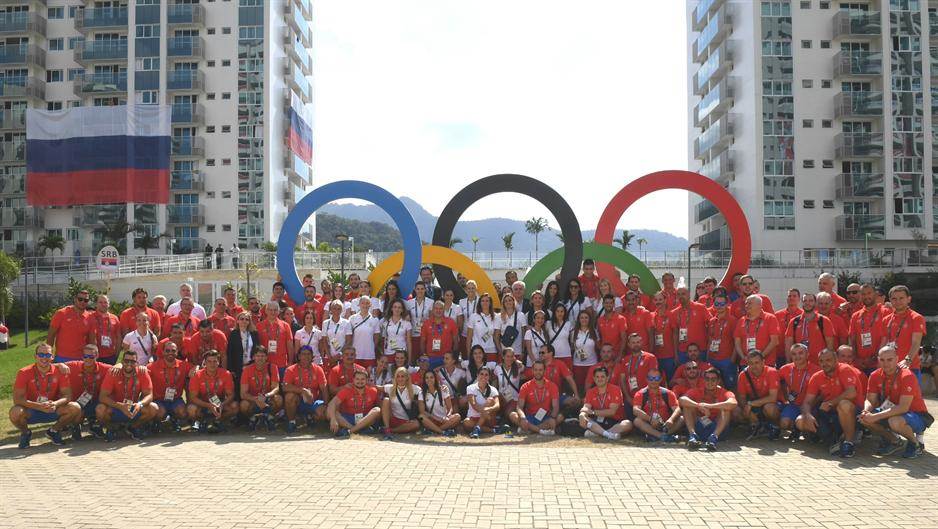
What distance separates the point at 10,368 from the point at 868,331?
21544 millimetres

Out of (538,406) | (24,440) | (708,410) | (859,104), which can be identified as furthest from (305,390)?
(859,104)

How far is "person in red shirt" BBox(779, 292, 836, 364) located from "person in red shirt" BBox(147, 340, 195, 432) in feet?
29.1

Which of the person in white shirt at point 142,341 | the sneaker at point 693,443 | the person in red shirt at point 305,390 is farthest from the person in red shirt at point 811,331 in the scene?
the person in white shirt at point 142,341

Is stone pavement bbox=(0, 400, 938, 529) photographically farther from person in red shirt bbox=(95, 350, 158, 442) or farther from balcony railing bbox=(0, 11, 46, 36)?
balcony railing bbox=(0, 11, 46, 36)

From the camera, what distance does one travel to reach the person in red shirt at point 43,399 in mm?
9305

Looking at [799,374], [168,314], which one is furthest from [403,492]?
[168,314]

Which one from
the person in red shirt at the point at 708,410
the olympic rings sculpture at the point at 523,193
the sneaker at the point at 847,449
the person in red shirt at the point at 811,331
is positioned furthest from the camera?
the olympic rings sculpture at the point at 523,193

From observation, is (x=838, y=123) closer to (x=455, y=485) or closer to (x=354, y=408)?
(x=354, y=408)

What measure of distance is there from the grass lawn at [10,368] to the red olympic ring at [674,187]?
10636 millimetres

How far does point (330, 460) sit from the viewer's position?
8.19 meters

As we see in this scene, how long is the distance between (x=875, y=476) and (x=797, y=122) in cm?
4526

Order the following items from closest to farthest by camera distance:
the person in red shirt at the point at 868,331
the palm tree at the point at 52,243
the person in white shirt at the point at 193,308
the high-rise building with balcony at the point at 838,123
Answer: the person in red shirt at the point at 868,331, the person in white shirt at the point at 193,308, the high-rise building with balcony at the point at 838,123, the palm tree at the point at 52,243

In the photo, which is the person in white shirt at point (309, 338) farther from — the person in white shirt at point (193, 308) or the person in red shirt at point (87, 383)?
the person in red shirt at point (87, 383)

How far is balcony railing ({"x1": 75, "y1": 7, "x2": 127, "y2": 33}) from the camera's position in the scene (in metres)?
52.6
